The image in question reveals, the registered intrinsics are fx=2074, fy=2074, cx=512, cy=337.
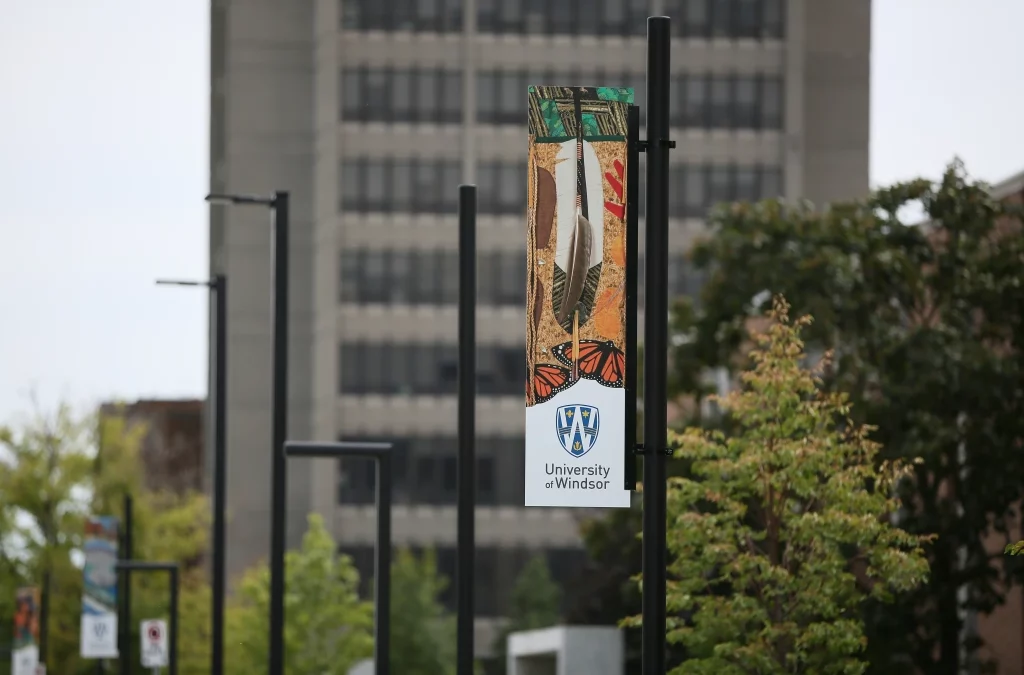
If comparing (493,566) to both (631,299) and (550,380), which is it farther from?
(550,380)

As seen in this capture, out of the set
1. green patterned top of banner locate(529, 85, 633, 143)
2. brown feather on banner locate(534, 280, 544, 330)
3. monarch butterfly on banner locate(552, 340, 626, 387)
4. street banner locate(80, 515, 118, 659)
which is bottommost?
street banner locate(80, 515, 118, 659)

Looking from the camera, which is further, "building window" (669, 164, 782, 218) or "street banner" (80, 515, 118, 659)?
"building window" (669, 164, 782, 218)

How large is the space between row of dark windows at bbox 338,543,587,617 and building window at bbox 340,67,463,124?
20697 mm

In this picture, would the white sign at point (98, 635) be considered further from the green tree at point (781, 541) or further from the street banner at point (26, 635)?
the green tree at point (781, 541)

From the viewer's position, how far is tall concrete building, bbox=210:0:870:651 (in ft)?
320

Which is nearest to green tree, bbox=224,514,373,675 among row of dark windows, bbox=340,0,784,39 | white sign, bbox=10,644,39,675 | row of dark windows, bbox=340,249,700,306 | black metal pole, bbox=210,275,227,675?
white sign, bbox=10,644,39,675

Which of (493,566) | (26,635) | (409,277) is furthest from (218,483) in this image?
(409,277)

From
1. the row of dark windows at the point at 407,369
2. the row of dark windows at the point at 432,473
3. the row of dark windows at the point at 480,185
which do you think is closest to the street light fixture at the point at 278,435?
the row of dark windows at the point at 432,473

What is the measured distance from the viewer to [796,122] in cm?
A: 10075

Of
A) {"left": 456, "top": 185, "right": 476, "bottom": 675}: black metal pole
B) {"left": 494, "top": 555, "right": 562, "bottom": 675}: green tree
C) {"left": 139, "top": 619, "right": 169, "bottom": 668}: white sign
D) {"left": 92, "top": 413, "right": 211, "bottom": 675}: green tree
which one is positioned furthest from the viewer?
{"left": 494, "top": 555, "right": 562, "bottom": 675}: green tree

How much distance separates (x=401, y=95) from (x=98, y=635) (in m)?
61.3

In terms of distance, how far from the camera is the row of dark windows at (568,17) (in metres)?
100

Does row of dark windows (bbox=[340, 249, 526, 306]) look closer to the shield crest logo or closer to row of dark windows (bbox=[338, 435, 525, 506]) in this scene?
row of dark windows (bbox=[338, 435, 525, 506])

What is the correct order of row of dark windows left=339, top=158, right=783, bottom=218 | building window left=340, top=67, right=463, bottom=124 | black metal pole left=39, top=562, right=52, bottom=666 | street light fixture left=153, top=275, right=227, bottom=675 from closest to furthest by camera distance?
1. street light fixture left=153, top=275, right=227, bottom=675
2. black metal pole left=39, top=562, right=52, bottom=666
3. row of dark windows left=339, top=158, right=783, bottom=218
4. building window left=340, top=67, right=463, bottom=124
